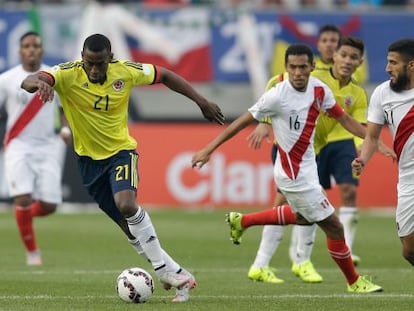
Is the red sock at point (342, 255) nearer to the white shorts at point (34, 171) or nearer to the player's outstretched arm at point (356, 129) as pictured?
the player's outstretched arm at point (356, 129)

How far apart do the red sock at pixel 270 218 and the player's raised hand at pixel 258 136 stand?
679 millimetres

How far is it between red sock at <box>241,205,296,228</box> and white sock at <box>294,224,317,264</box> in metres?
1.62

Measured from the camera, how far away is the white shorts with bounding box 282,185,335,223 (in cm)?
1133

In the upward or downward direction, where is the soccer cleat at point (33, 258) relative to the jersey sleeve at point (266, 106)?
downward

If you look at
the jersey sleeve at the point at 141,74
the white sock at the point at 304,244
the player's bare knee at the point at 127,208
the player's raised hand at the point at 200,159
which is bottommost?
the white sock at the point at 304,244

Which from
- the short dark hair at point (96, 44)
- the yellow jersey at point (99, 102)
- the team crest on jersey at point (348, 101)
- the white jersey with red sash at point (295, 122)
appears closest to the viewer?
the short dark hair at point (96, 44)

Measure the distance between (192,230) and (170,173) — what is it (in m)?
3.27

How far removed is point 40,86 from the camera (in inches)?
398

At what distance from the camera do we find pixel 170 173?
22.7m

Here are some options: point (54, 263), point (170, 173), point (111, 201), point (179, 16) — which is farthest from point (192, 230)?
point (111, 201)

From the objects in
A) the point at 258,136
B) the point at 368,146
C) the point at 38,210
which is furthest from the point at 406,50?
the point at 38,210

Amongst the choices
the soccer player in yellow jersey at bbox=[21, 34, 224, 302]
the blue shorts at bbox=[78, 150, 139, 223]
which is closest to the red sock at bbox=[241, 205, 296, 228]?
the soccer player in yellow jersey at bbox=[21, 34, 224, 302]

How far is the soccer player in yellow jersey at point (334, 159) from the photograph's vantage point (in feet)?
42.8

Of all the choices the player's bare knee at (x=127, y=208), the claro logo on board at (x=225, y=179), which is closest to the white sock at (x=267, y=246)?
the player's bare knee at (x=127, y=208)
